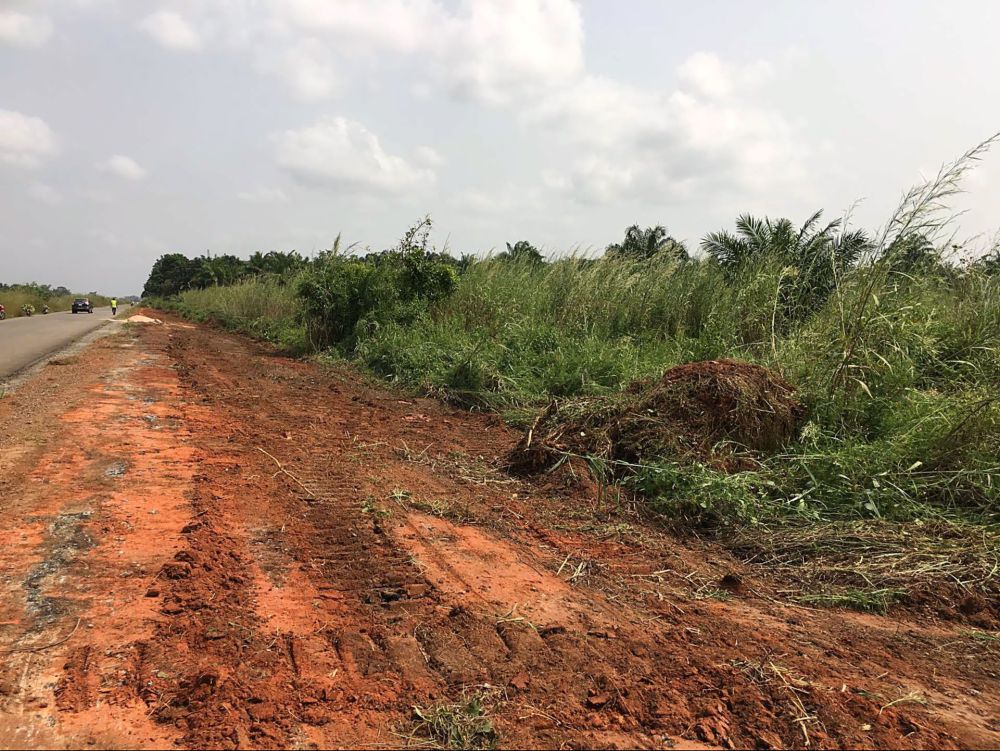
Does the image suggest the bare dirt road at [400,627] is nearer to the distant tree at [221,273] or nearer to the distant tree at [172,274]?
the distant tree at [221,273]

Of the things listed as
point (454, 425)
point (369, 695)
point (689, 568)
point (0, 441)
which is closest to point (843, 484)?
point (689, 568)

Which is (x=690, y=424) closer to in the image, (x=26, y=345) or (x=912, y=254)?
(x=912, y=254)

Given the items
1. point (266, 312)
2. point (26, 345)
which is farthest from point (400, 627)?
point (266, 312)

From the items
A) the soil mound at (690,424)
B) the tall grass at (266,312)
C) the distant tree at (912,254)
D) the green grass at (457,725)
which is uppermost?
the distant tree at (912,254)

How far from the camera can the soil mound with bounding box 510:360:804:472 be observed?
16.4 ft

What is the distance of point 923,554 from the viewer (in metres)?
3.57

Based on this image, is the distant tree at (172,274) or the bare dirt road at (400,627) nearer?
the bare dirt road at (400,627)

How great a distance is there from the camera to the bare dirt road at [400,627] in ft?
7.09

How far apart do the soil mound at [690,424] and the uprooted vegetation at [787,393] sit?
0.06 feet

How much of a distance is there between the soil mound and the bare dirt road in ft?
1.71

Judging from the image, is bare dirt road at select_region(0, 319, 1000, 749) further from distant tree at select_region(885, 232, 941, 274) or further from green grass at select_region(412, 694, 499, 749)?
distant tree at select_region(885, 232, 941, 274)

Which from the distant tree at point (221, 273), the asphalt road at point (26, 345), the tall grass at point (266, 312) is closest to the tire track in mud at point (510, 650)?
the asphalt road at point (26, 345)

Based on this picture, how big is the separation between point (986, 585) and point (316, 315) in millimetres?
13147

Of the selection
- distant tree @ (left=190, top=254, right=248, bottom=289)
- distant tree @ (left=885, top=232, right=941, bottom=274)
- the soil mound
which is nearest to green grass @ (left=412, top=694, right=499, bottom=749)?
the soil mound
